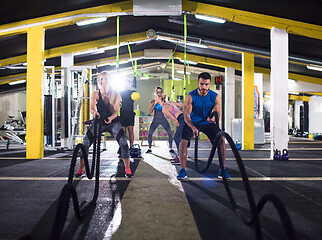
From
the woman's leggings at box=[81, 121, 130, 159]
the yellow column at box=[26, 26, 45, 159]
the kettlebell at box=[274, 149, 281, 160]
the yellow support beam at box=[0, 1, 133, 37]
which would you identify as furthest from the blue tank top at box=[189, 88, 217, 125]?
A: the yellow column at box=[26, 26, 45, 159]

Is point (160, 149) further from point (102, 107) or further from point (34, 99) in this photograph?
point (102, 107)

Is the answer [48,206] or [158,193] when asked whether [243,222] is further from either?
[48,206]

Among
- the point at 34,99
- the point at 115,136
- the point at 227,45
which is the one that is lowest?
the point at 115,136

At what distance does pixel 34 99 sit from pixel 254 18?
5.55 m

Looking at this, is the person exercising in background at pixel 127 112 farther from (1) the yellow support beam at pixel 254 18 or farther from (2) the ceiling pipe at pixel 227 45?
(2) the ceiling pipe at pixel 227 45

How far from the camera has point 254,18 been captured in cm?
581

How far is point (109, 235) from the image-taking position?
179 cm

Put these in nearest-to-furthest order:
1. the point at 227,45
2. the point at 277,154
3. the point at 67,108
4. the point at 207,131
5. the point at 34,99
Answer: the point at 207,131, the point at 277,154, the point at 34,99, the point at 67,108, the point at 227,45

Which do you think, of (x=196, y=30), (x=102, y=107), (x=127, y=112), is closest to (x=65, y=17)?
(x=127, y=112)

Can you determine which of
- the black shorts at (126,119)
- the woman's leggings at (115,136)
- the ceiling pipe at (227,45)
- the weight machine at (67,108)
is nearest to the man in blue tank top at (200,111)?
the woman's leggings at (115,136)

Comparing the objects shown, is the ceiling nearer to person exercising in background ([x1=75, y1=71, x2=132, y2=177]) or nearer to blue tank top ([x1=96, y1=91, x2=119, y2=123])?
person exercising in background ([x1=75, y1=71, x2=132, y2=177])

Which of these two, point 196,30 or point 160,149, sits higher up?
point 196,30

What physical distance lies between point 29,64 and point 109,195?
179 inches

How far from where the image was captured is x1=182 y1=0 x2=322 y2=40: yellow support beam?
225 inches
